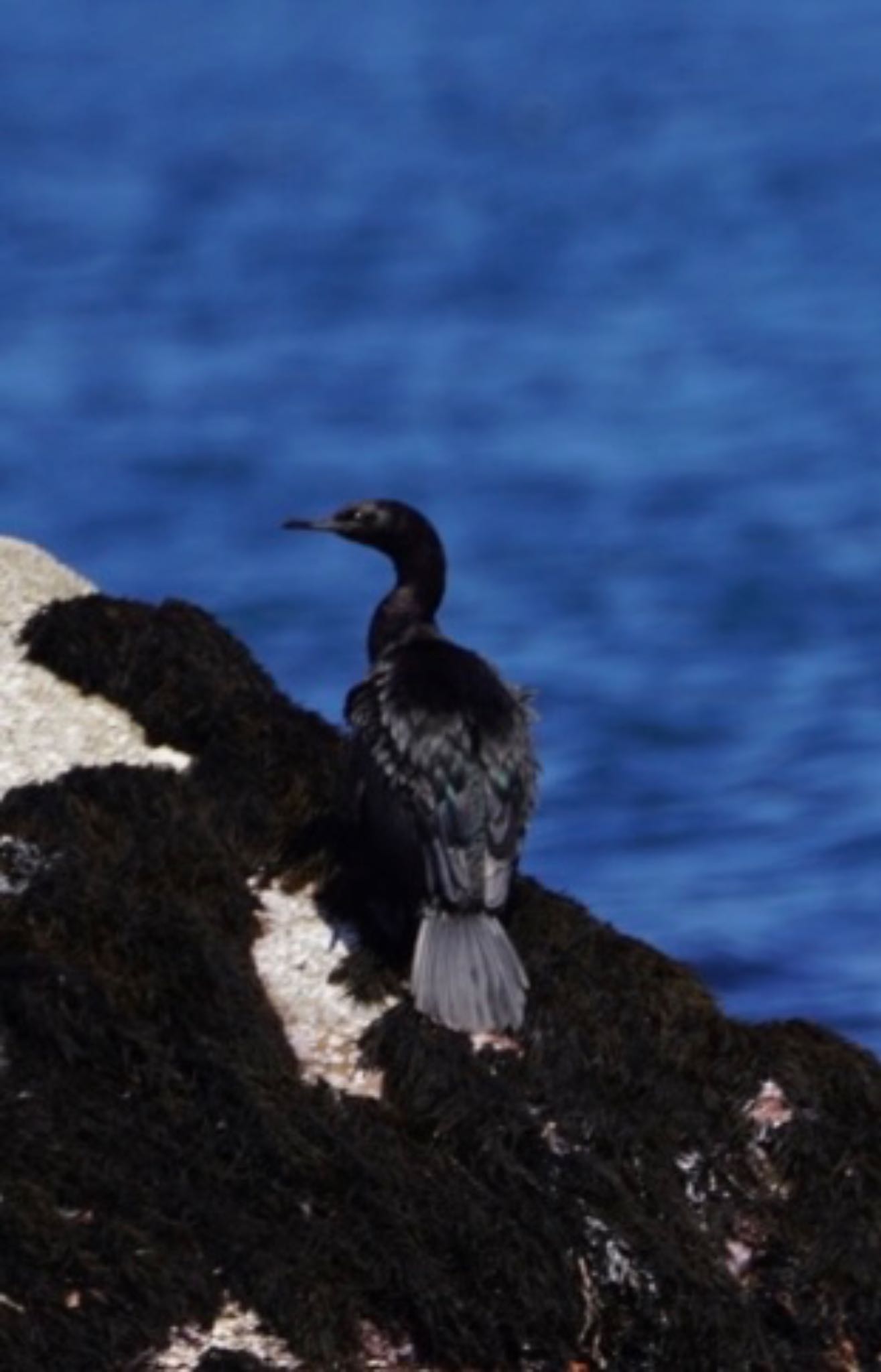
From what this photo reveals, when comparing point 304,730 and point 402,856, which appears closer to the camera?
point 402,856

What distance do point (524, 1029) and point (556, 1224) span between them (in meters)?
0.85

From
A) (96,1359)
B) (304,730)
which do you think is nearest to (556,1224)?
(96,1359)

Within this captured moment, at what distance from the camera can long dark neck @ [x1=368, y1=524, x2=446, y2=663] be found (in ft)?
42.3

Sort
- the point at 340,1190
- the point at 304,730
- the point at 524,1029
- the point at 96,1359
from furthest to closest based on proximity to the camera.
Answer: the point at 304,730 < the point at 524,1029 < the point at 340,1190 < the point at 96,1359

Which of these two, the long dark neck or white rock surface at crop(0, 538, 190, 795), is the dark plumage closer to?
the long dark neck

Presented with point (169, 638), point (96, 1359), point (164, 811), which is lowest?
point (96, 1359)

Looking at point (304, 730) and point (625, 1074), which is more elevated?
point (304, 730)

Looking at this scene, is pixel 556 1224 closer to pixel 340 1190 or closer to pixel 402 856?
pixel 340 1190

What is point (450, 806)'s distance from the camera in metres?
11.7

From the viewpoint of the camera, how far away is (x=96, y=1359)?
375 inches

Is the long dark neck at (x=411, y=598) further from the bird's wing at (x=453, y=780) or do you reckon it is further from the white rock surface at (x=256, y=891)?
the white rock surface at (x=256, y=891)

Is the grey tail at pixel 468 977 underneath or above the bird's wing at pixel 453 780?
underneath

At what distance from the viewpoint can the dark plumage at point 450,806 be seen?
11039 millimetres

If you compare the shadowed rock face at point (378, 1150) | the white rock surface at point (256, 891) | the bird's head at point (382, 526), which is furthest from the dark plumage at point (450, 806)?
the bird's head at point (382, 526)
